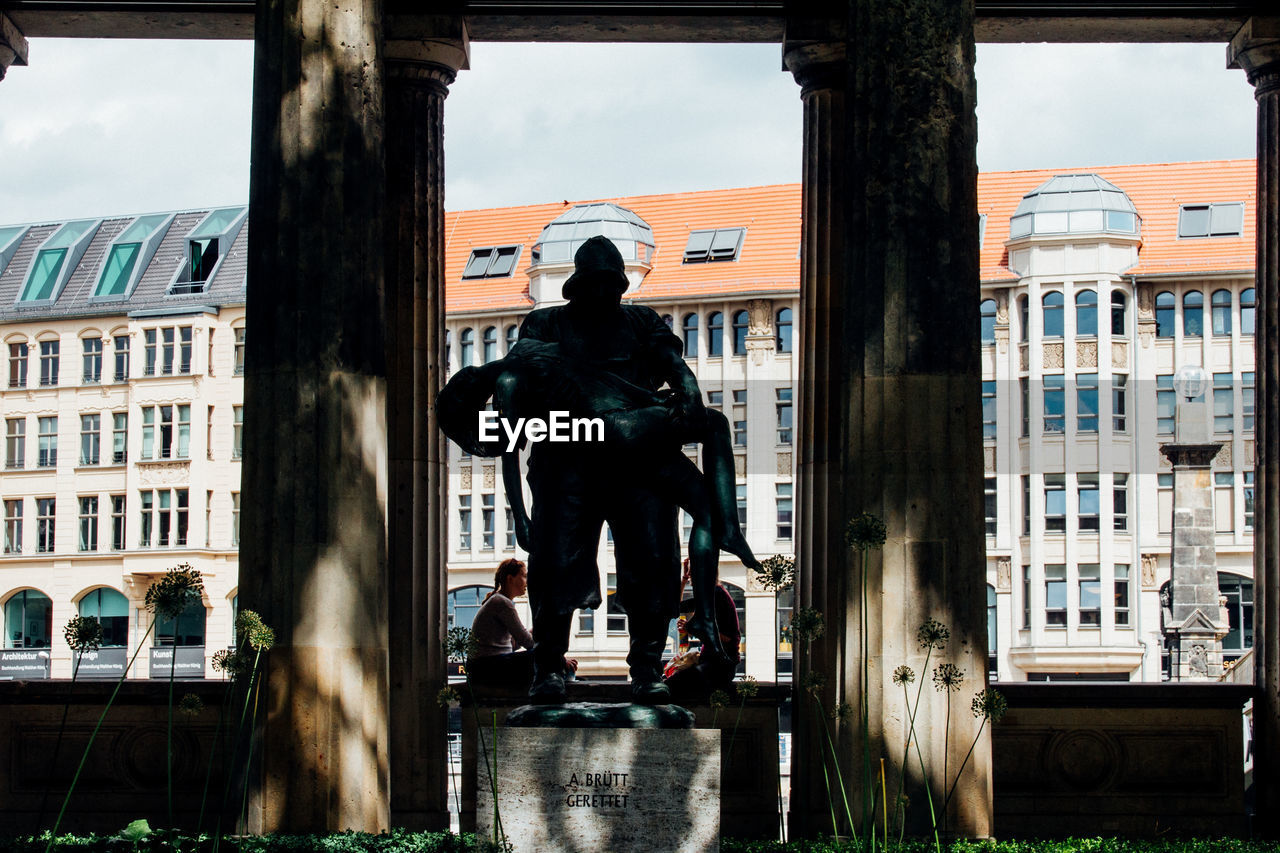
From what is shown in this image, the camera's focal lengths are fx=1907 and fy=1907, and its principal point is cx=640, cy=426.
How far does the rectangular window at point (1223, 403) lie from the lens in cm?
7700

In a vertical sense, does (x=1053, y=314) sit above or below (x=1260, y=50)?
above

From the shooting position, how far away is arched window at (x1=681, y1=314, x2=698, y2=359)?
80.4 meters

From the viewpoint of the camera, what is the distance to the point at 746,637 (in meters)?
78.6

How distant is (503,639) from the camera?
1717 cm

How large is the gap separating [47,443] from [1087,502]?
156ft

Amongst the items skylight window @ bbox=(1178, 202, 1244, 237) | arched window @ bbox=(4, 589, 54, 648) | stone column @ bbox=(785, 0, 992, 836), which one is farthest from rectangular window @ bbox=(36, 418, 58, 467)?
stone column @ bbox=(785, 0, 992, 836)

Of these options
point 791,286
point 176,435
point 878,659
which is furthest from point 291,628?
point 176,435

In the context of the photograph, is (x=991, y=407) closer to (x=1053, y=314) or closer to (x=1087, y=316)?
(x=1053, y=314)

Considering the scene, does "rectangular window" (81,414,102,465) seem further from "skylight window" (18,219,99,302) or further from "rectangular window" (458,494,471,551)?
"rectangular window" (458,494,471,551)

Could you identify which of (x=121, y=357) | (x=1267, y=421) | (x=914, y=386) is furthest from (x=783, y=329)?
(x=914, y=386)

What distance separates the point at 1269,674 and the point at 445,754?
7.74 meters

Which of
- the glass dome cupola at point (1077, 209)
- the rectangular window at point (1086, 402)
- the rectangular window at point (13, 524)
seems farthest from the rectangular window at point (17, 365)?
the rectangular window at point (1086, 402)

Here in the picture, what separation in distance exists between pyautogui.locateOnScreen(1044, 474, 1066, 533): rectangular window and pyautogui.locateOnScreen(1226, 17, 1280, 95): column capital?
200 feet

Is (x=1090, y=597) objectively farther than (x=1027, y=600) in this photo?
No
